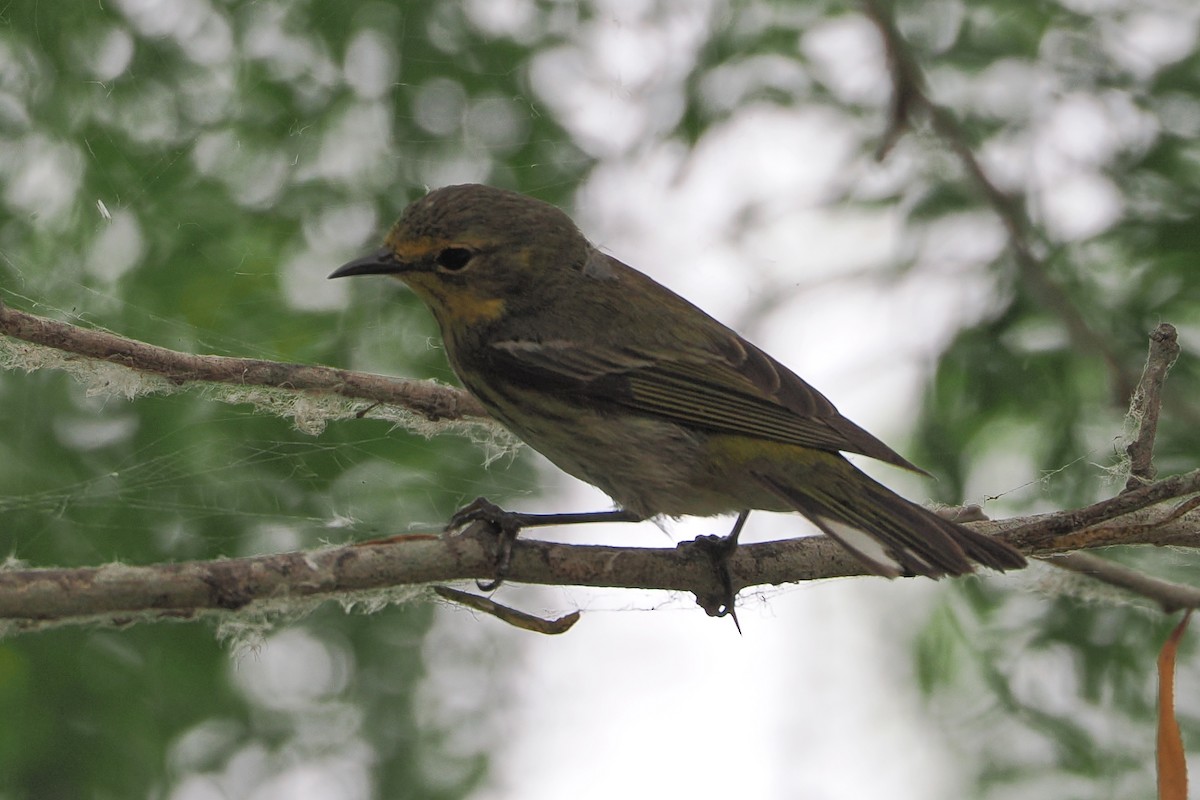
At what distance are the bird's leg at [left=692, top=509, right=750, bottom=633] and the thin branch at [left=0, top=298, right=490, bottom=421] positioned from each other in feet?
2.82

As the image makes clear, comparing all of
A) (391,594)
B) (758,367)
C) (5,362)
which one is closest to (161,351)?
(5,362)

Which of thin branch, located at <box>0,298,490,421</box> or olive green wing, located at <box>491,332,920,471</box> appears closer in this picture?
thin branch, located at <box>0,298,490,421</box>

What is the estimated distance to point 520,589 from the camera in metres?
4.44

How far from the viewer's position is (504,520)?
297 cm

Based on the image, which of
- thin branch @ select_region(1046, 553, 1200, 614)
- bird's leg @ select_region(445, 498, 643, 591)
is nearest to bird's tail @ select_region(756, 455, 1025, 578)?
thin branch @ select_region(1046, 553, 1200, 614)

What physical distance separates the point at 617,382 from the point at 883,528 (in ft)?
2.97

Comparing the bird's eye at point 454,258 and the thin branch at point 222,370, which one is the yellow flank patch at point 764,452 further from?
the bird's eye at point 454,258

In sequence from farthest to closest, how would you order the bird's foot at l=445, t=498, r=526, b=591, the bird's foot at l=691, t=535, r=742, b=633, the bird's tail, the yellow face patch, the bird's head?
the yellow face patch < the bird's head < the bird's foot at l=691, t=535, r=742, b=633 < the bird's tail < the bird's foot at l=445, t=498, r=526, b=591

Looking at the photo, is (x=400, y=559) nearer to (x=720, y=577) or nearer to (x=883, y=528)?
(x=720, y=577)

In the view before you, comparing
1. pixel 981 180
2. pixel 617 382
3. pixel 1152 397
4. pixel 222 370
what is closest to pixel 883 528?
pixel 1152 397

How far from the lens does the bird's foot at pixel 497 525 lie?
2.67m

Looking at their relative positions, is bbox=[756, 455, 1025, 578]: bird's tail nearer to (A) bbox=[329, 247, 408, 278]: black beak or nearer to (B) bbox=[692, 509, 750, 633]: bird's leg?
(B) bbox=[692, 509, 750, 633]: bird's leg

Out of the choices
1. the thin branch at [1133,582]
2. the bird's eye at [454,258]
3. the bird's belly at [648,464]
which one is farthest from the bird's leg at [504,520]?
the thin branch at [1133,582]

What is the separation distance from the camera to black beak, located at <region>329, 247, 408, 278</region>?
3455 millimetres
